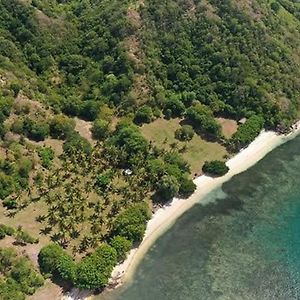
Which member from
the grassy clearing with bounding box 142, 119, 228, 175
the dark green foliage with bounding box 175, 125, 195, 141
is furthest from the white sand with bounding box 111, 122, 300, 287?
the dark green foliage with bounding box 175, 125, 195, 141

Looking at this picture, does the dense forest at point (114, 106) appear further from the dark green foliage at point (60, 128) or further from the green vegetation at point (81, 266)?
the dark green foliage at point (60, 128)

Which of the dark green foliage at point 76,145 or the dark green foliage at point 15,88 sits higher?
the dark green foliage at point 76,145

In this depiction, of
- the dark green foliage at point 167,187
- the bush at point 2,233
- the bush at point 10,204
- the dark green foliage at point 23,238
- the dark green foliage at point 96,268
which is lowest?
the bush at point 10,204

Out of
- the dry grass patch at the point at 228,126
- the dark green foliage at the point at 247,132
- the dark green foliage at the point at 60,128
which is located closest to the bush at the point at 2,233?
the dark green foliage at the point at 60,128

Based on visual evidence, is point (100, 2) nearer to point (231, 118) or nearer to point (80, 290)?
point (231, 118)

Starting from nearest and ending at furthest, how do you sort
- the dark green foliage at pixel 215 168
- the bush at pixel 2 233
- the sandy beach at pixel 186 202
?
the sandy beach at pixel 186 202 → the bush at pixel 2 233 → the dark green foliage at pixel 215 168

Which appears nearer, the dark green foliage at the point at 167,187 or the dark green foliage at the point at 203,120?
the dark green foliage at the point at 167,187

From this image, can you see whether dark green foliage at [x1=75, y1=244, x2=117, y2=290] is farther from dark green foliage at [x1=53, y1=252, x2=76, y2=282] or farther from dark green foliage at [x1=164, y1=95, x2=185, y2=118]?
dark green foliage at [x1=164, y1=95, x2=185, y2=118]
